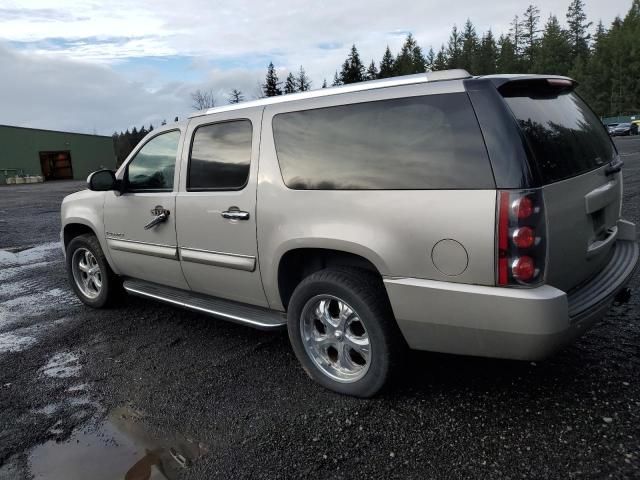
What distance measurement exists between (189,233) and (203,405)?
135 centimetres

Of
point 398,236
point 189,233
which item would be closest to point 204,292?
point 189,233

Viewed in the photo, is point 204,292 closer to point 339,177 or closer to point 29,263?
point 339,177

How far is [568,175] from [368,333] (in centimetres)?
141

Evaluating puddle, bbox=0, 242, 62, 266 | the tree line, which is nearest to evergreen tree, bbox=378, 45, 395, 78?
the tree line

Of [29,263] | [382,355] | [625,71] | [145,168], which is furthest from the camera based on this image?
[625,71]

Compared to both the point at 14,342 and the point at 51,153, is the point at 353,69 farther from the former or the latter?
the point at 14,342

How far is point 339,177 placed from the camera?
3.03 metres

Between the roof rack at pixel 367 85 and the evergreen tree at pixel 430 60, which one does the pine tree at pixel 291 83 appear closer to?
the evergreen tree at pixel 430 60

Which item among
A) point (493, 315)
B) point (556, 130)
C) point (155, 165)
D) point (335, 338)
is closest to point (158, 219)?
point (155, 165)

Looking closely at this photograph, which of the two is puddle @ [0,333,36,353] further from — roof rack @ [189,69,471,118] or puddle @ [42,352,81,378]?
roof rack @ [189,69,471,118]

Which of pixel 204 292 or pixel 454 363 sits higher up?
pixel 204 292

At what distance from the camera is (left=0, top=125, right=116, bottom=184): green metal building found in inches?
1877

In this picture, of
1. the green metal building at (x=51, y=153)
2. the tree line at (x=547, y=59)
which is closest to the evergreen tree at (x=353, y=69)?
the tree line at (x=547, y=59)

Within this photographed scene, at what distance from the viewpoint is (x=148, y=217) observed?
4289 millimetres
